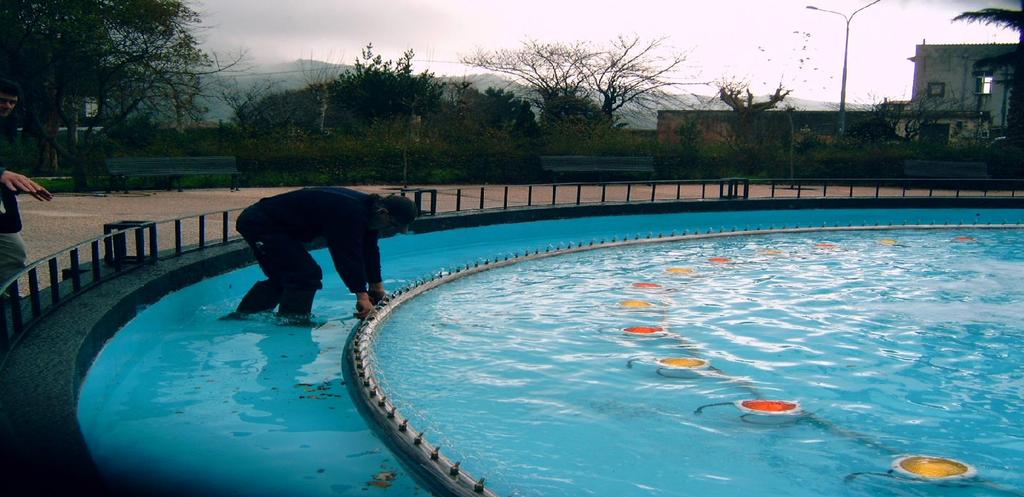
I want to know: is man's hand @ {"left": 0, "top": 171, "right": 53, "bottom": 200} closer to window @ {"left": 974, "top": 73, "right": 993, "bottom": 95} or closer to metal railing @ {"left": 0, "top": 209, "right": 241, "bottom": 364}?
metal railing @ {"left": 0, "top": 209, "right": 241, "bottom": 364}

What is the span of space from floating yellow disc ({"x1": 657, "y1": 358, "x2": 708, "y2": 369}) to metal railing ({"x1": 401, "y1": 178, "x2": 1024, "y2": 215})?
6737mm

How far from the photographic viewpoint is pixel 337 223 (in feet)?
19.7

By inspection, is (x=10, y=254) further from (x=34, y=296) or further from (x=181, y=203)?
(x=181, y=203)

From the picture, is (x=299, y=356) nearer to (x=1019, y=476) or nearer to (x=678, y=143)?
(x=1019, y=476)

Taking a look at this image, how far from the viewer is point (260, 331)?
6.95 meters

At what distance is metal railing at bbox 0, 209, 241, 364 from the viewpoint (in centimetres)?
460

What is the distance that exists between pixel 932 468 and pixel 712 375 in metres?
1.73

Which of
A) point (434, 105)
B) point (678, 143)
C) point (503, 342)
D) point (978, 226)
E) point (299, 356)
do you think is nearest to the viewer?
point (299, 356)

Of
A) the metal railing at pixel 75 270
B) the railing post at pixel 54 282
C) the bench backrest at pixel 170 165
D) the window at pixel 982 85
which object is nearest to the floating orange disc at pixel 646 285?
the metal railing at pixel 75 270

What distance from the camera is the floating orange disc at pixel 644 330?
718 centimetres

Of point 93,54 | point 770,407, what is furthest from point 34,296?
point 93,54

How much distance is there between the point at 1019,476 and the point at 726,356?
236 cm

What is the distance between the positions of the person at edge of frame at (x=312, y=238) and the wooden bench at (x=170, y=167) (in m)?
11.4

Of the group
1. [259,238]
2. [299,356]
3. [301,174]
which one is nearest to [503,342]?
[299,356]
